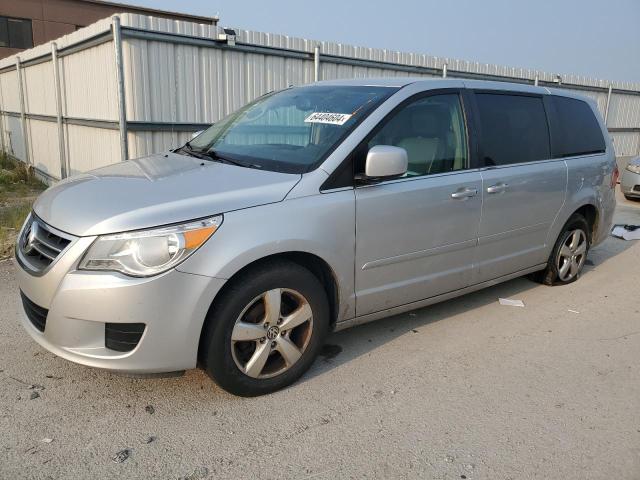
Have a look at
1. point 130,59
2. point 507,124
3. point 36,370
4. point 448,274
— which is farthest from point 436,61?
point 36,370

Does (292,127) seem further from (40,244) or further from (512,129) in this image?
(512,129)

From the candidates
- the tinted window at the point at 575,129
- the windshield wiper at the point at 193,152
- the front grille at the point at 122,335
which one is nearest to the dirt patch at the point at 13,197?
the windshield wiper at the point at 193,152

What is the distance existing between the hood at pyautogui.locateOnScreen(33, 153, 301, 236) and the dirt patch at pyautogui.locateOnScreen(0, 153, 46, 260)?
3.04 metres

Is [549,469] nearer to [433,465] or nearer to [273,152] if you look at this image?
[433,465]

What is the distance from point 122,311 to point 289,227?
3.12 feet

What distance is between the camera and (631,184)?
10.6 m

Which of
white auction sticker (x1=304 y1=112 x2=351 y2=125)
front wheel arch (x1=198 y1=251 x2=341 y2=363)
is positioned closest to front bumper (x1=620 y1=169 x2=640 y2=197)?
white auction sticker (x1=304 y1=112 x2=351 y2=125)

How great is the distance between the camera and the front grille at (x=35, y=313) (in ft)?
9.49

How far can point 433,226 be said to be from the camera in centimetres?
375

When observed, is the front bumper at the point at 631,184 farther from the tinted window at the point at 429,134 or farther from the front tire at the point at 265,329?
the front tire at the point at 265,329

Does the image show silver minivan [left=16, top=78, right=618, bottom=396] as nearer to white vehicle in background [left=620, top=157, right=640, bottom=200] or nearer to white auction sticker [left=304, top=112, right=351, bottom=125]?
white auction sticker [left=304, top=112, right=351, bottom=125]

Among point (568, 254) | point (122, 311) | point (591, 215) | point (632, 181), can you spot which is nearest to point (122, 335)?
point (122, 311)

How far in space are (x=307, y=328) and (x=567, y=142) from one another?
126 inches

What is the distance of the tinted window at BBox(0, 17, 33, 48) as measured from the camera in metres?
29.0
